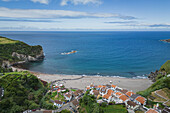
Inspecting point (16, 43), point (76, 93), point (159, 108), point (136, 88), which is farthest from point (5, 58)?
point (159, 108)

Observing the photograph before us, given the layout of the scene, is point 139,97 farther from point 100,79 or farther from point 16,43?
point 16,43

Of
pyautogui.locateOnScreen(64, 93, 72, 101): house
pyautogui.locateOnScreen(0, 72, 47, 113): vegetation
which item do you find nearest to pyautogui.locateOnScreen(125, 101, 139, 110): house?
pyautogui.locateOnScreen(64, 93, 72, 101): house

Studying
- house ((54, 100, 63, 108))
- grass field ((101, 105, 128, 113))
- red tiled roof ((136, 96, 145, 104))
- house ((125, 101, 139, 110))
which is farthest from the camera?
house ((54, 100, 63, 108))

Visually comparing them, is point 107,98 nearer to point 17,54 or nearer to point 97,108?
point 97,108

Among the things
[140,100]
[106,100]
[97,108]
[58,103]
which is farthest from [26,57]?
[140,100]

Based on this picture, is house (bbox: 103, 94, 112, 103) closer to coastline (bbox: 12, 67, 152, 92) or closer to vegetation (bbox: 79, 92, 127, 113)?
vegetation (bbox: 79, 92, 127, 113)

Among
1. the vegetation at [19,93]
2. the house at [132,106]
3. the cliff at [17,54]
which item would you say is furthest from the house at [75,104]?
the cliff at [17,54]
